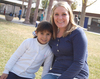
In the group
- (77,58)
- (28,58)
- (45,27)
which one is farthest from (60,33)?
(28,58)

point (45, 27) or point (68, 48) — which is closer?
point (68, 48)

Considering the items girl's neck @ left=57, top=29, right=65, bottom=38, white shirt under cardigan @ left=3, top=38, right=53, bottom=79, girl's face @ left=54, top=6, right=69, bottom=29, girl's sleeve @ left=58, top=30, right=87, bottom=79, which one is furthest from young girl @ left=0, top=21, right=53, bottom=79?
girl's sleeve @ left=58, top=30, right=87, bottom=79

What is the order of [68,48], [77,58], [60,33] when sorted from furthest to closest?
1. [60,33]
2. [68,48]
3. [77,58]

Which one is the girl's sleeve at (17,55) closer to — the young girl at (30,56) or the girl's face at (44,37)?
the young girl at (30,56)

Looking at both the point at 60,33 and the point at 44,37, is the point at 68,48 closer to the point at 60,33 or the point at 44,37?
the point at 60,33

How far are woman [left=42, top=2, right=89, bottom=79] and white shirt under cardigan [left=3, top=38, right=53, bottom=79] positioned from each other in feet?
0.73

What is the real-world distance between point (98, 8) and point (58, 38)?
28.1 m

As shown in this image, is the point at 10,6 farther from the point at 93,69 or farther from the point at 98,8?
the point at 93,69

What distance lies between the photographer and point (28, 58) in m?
2.48

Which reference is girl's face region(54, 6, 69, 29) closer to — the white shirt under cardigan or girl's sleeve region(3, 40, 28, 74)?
the white shirt under cardigan

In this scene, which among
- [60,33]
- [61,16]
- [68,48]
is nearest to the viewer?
[68,48]

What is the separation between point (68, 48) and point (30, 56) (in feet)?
2.26

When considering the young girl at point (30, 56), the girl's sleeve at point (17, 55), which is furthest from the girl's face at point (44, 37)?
the girl's sleeve at point (17, 55)

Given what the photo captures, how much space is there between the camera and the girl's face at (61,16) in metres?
2.25
